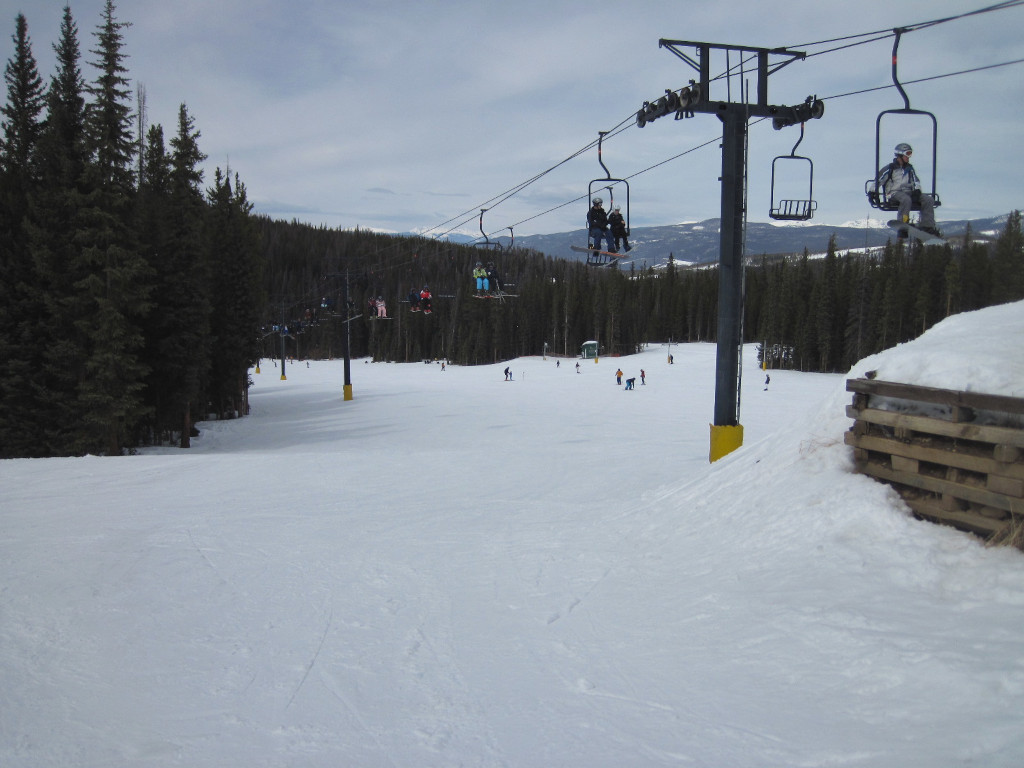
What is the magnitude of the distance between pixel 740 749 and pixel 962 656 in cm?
167

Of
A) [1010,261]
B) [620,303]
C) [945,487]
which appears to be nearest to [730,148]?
[945,487]

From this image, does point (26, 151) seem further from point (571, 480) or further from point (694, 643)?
point (694, 643)

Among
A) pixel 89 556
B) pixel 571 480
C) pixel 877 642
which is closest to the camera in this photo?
pixel 877 642

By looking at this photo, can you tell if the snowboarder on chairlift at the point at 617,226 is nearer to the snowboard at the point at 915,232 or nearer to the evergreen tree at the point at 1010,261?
the snowboard at the point at 915,232

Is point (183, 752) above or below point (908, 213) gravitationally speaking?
below

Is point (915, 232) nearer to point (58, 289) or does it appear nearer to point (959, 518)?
point (959, 518)

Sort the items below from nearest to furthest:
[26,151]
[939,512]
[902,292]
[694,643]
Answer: [694,643]
[939,512]
[26,151]
[902,292]

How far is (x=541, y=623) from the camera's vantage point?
18.8 ft

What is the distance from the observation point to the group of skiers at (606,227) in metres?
14.8

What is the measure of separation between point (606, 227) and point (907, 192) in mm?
7094

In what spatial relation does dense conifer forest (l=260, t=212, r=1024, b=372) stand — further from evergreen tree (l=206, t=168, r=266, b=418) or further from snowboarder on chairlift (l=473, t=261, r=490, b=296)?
evergreen tree (l=206, t=168, r=266, b=418)

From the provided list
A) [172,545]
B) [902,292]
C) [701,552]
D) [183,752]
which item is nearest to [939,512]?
[701,552]

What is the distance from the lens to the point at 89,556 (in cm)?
766

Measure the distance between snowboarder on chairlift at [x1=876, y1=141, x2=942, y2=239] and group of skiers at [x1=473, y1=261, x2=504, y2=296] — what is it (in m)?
20.8
